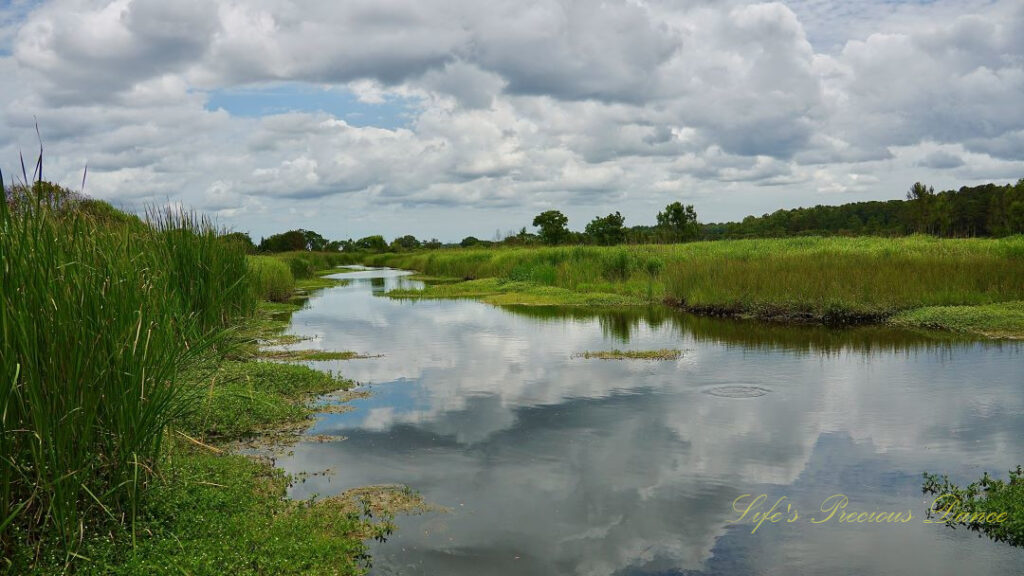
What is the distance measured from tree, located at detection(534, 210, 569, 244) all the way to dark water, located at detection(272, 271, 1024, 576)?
46852mm

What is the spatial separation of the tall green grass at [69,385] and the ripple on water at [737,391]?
27.4 feet

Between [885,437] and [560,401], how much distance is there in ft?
14.5

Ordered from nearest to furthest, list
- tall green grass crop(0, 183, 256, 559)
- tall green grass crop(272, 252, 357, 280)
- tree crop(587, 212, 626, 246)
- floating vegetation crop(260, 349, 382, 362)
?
tall green grass crop(0, 183, 256, 559), floating vegetation crop(260, 349, 382, 362), tall green grass crop(272, 252, 357, 280), tree crop(587, 212, 626, 246)

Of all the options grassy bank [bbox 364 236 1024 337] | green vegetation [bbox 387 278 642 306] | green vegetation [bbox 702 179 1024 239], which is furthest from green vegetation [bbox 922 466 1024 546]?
green vegetation [bbox 702 179 1024 239]

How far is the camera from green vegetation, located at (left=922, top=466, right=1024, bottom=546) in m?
6.17

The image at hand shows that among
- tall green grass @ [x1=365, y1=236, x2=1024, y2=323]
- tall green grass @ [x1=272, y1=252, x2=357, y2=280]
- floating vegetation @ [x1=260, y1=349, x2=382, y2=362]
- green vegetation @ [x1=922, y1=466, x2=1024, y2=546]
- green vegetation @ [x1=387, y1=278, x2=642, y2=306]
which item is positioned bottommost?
Answer: green vegetation @ [x1=922, y1=466, x2=1024, y2=546]

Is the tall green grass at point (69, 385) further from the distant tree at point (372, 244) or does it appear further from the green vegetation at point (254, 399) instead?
the distant tree at point (372, 244)

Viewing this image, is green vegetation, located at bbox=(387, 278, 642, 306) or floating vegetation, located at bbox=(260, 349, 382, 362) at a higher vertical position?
green vegetation, located at bbox=(387, 278, 642, 306)

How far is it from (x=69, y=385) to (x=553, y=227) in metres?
59.2

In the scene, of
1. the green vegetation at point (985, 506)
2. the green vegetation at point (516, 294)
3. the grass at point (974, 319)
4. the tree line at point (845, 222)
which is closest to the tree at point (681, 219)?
the tree line at point (845, 222)

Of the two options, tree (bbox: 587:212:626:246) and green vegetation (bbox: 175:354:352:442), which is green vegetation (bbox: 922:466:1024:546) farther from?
tree (bbox: 587:212:626:246)

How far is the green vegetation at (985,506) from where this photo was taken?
6168mm

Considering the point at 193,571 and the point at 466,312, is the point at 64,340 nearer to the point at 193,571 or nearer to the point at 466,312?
the point at 193,571

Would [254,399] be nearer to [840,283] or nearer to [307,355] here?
[307,355]
